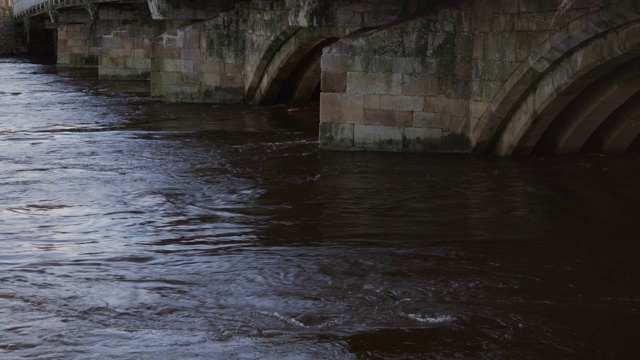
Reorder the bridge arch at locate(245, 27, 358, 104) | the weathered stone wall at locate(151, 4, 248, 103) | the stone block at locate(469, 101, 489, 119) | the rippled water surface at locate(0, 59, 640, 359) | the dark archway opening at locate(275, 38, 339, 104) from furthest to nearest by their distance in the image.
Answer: the weathered stone wall at locate(151, 4, 248, 103) < the dark archway opening at locate(275, 38, 339, 104) < the bridge arch at locate(245, 27, 358, 104) < the stone block at locate(469, 101, 489, 119) < the rippled water surface at locate(0, 59, 640, 359)

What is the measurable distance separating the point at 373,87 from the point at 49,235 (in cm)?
534

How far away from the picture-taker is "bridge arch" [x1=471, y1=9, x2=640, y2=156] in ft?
35.4

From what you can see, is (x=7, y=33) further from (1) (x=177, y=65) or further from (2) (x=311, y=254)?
(2) (x=311, y=254)

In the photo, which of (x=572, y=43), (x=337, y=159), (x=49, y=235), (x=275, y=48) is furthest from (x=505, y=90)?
(x=275, y=48)

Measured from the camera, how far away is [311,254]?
28.3 ft

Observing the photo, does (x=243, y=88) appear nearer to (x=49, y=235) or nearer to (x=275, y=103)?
(x=275, y=103)

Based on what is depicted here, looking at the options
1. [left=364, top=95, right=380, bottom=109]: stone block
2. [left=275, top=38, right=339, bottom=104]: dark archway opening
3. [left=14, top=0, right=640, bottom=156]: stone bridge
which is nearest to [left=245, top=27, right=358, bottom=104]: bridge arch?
[left=275, top=38, right=339, bottom=104]: dark archway opening

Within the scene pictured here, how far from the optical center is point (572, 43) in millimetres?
11188

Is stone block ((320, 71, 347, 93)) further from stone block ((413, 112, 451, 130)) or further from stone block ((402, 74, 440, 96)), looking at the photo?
stone block ((413, 112, 451, 130))

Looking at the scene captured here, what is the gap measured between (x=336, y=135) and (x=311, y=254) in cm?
A: 525

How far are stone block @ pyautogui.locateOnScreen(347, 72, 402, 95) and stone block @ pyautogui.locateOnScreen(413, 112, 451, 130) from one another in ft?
1.27

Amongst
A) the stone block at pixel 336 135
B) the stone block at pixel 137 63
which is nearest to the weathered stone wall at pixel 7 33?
the stone block at pixel 137 63

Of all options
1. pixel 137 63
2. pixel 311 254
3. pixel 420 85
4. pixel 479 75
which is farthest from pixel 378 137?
pixel 137 63

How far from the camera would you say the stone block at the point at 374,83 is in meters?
13.4
